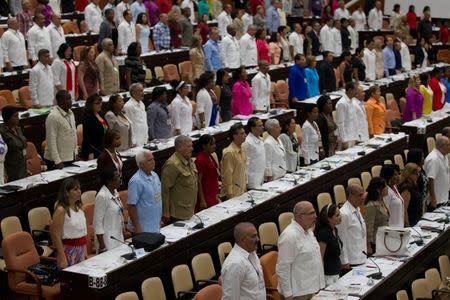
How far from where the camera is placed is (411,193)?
40.4 ft

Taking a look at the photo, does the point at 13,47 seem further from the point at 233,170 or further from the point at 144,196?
the point at 144,196

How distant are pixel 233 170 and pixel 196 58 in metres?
6.37

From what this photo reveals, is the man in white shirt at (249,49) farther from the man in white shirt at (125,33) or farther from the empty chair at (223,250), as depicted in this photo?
the empty chair at (223,250)

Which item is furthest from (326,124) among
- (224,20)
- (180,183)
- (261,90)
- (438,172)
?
(224,20)

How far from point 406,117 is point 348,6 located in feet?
37.4

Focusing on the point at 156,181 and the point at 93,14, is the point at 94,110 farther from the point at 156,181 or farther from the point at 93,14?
the point at 93,14

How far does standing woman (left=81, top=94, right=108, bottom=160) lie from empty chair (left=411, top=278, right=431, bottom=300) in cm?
458

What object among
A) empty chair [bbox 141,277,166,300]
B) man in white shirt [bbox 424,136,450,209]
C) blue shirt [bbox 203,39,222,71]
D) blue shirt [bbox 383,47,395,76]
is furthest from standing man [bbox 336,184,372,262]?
blue shirt [bbox 383,47,395,76]

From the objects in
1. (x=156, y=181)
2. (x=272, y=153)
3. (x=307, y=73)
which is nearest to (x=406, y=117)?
(x=307, y=73)

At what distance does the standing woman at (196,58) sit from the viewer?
1794 cm

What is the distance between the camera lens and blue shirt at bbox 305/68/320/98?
18266mm

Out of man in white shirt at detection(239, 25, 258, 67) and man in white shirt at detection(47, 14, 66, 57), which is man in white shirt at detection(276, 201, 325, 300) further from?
man in white shirt at detection(239, 25, 258, 67)

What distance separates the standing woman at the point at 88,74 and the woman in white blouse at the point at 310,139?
3576mm

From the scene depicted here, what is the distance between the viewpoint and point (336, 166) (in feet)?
45.9
